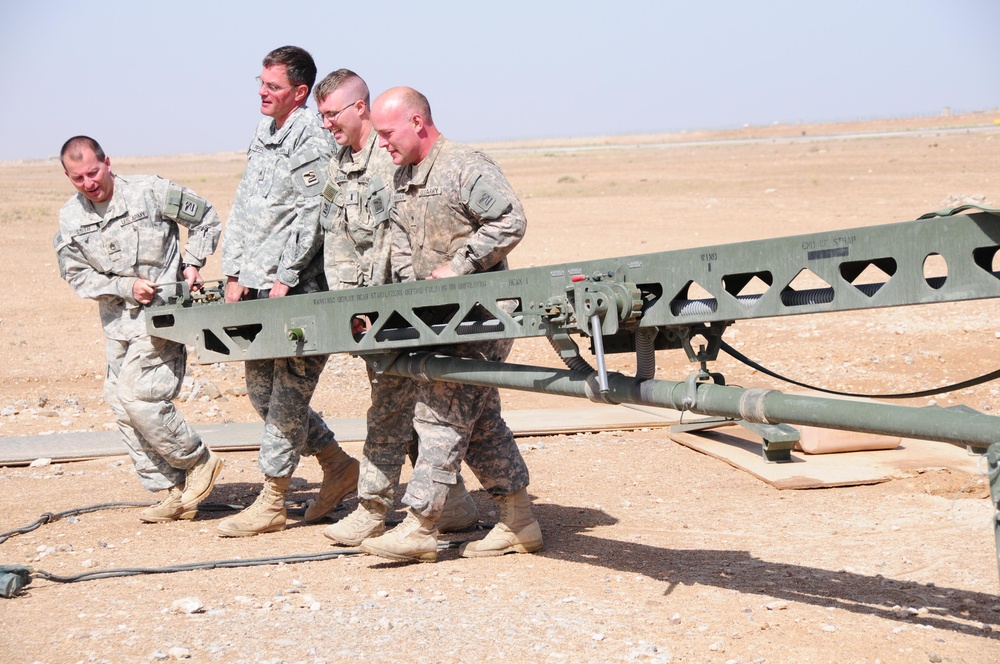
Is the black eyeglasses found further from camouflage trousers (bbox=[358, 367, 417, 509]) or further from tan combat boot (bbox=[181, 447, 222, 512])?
tan combat boot (bbox=[181, 447, 222, 512])

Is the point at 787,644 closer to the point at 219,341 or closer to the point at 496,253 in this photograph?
the point at 496,253

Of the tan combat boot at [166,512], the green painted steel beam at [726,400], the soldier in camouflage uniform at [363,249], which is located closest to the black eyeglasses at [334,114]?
the soldier in camouflage uniform at [363,249]

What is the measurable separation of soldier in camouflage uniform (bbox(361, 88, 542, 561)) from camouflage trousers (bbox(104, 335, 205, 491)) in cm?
164

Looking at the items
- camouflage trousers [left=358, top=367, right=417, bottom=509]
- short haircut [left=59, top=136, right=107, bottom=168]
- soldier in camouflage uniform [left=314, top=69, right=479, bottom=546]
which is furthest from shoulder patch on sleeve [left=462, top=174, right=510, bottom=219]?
short haircut [left=59, top=136, right=107, bottom=168]

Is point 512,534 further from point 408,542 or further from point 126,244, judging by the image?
point 126,244

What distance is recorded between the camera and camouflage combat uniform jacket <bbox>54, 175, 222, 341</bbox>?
620cm

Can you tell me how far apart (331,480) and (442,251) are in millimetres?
1876

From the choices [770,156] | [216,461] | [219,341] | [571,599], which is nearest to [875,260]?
[571,599]

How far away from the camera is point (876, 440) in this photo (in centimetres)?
711

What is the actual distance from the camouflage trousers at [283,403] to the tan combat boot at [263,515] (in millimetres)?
85

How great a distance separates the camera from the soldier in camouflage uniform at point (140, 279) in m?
6.14

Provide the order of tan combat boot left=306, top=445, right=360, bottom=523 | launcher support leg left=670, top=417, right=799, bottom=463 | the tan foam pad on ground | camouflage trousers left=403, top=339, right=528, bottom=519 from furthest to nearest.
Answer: launcher support leg left=670, top=417, right=799, bottom=463, the tan foam pad on ground, tan combat boot left=306, top=445, right=360, bottom=523, camouflage trousers left=403, top=339, right=528, bottom=519

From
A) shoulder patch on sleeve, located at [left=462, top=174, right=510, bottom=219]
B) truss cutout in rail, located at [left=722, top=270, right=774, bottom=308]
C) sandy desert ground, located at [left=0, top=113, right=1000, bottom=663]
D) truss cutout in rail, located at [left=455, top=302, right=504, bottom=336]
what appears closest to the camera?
truss cutout in rail, located at [left=722, top=270, right=774, bottom=308]

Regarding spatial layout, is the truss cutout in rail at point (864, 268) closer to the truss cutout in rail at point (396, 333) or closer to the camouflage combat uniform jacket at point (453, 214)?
the camouflage combat uniform jacket at point (453, 214)
